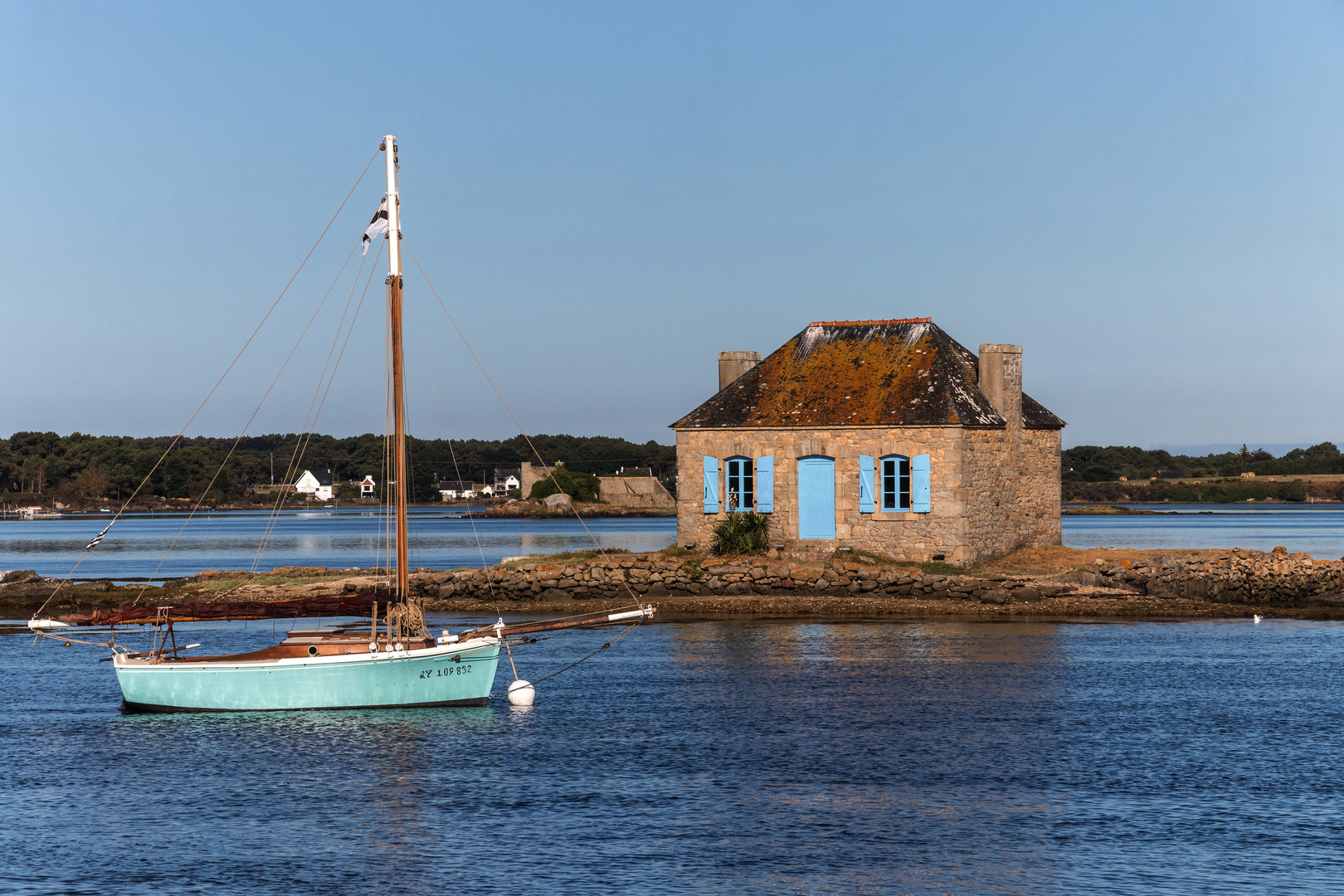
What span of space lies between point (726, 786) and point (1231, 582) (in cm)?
2511

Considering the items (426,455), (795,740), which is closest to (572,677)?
(795,740)

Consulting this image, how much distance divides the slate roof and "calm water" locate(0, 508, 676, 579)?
21.0 meters

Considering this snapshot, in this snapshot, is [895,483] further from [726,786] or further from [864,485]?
[726,786]

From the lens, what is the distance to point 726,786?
1582 cm

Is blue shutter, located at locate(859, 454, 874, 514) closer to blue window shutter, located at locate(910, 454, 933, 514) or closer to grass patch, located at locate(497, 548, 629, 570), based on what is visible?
blue window shutter, located at locate(910, 454, 933, 514)

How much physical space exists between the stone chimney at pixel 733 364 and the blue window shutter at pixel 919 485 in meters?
7.66

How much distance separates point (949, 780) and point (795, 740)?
2.95 m

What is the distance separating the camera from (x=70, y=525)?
140125mm

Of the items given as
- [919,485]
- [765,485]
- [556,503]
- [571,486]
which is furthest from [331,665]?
[556,503]

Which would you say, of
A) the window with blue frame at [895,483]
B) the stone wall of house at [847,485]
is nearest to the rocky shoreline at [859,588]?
the stone wall of house at [847,485]

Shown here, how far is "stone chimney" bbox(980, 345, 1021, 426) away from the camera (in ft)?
123

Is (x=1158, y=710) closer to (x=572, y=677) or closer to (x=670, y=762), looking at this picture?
(x=670, y=762)

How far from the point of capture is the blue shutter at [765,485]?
3641 centimetres

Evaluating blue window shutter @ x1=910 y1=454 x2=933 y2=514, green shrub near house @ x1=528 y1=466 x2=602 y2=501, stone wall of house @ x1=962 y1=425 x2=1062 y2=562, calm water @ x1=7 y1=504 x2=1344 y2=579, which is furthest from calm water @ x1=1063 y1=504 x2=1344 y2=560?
green shrub near house @ x1=528 y1=466 x2=602 y2=501
